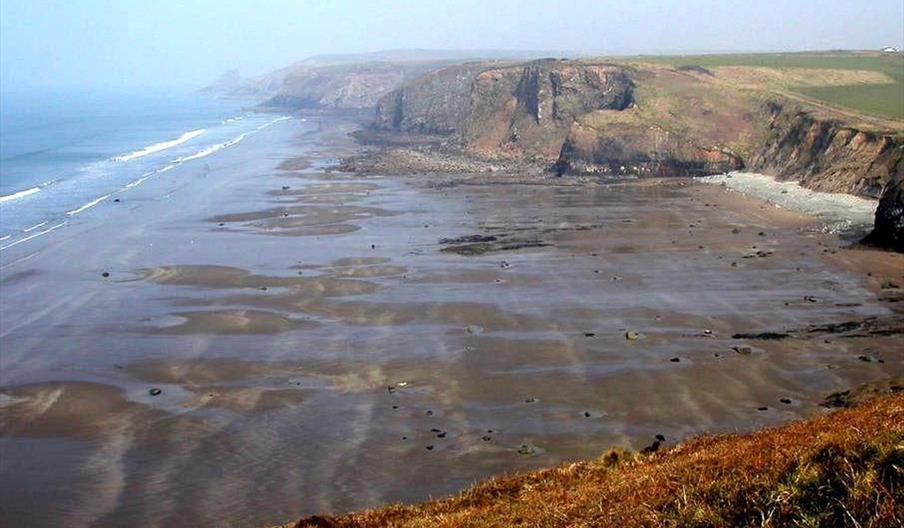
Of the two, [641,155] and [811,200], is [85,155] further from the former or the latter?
[811,200]

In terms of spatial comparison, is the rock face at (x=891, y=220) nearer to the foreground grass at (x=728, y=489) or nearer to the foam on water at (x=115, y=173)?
the foreground grass at (x=728, y=489)

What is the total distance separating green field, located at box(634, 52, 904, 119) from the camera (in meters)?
69.7

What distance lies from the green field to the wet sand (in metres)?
28.1

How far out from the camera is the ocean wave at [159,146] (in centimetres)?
9269

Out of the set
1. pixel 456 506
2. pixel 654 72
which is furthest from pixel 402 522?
pixel 654 72

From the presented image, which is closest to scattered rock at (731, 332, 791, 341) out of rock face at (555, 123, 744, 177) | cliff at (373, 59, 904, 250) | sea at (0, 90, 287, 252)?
cliff at (373, 59, 904, 250)

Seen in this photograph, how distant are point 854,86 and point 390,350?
2909 inches

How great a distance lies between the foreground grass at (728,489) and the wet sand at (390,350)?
193 inches

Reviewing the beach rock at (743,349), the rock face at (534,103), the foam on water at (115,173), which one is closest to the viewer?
the beach rock at (743,349)

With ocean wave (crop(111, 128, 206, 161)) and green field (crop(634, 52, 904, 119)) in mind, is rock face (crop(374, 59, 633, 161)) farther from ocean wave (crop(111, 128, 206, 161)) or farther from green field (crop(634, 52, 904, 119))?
ocean wave (crop(111, 128, 206, 161))

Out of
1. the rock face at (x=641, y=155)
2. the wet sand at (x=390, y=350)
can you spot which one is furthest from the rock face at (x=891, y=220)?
the rock face at (x=641, y=155)

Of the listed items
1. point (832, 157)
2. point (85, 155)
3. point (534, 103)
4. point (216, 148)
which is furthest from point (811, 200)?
point (85, 155)

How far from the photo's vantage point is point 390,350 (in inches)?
1072

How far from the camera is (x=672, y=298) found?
3188 centimetres
